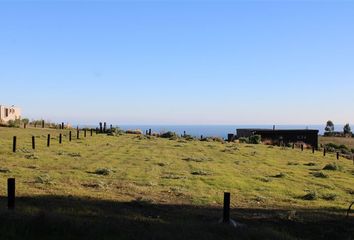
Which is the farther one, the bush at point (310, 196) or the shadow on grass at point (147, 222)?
the bush at point (310, 196)

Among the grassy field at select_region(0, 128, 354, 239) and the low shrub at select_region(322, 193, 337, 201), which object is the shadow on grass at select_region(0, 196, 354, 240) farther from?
the low shrub at select_region(322, 193, 337, 201)

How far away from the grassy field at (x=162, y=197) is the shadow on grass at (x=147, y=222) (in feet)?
0.08

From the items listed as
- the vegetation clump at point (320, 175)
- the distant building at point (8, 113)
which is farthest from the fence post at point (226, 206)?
the distant building at point (8, 113)

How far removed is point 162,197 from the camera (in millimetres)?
20984

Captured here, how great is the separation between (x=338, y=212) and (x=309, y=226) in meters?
4.58

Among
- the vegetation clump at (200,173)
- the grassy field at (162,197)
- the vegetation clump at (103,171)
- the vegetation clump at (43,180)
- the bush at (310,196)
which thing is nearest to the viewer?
the grassy field at (162,197)

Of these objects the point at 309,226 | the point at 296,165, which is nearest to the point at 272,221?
the point at 309,226

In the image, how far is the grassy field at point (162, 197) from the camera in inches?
482

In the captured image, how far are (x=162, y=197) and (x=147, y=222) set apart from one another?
23.9 feet

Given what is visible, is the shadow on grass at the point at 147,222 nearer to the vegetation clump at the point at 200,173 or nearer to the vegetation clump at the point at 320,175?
the vegetation clump at the point at 200,173

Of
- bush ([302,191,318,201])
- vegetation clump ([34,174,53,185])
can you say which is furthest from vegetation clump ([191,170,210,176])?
vegetation clump ([34,174,53,185])

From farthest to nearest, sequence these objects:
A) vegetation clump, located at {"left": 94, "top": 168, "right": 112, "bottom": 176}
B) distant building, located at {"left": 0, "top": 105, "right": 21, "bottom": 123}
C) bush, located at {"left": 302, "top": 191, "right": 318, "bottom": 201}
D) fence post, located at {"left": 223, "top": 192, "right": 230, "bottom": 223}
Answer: distant building, located at {"left": 0, "top": 105, "right": 21, "bottom": 123}, vegetation clump, located at {"left": 94, "top": 168, "right": 112, "bottom": 176}, bush, located at {"left": 302, "top": 191, "right": 318, "bottom": 201}, fence post, located at {"left": 223, "top": 192, "right": 230, "bottom": 223}

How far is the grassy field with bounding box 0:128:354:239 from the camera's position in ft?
40.2

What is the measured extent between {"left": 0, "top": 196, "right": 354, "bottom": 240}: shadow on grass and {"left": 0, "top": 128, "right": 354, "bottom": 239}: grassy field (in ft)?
0.08
